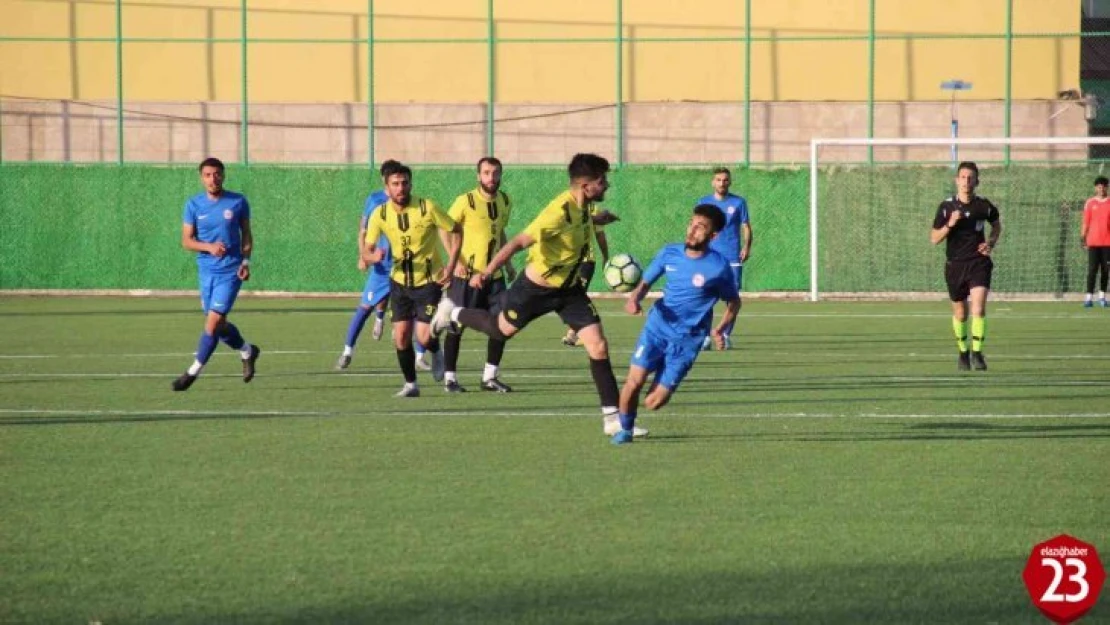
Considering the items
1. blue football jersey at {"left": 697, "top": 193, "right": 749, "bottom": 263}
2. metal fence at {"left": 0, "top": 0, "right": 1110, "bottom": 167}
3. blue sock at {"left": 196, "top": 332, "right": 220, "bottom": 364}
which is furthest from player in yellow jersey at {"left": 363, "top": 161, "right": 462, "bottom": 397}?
metal fence at {"left": 0, "top": 0, "right": 1110, "bottom": 167}

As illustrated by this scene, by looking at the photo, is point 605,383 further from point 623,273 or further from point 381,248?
point 381,248

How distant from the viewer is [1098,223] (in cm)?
2952

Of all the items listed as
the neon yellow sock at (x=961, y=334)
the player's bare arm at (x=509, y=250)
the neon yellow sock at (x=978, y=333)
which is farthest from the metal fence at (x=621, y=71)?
the player's bare arm at (x=509, y=250)

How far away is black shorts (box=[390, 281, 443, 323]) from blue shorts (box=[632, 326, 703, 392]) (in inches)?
151

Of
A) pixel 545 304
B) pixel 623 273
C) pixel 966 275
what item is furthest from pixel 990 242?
pixel 545 304

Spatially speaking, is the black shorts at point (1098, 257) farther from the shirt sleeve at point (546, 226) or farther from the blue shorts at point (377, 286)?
the shirt sleeve at point (546, 226)

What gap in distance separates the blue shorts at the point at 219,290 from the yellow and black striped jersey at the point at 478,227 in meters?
1.99

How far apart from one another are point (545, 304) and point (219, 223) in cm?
434

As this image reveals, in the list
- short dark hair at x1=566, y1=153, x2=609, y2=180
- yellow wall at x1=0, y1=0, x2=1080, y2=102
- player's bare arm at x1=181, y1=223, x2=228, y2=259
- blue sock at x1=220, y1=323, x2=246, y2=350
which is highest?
yellow wall at x1=0, y1=0, x2=1080, y2=102

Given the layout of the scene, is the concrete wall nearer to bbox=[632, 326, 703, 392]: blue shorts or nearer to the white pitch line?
the white pitch line

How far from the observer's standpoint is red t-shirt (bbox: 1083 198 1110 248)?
96.1ft

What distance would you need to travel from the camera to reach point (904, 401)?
49.4 feet

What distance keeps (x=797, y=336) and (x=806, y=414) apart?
911cm

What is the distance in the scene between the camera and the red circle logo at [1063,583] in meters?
6.47
